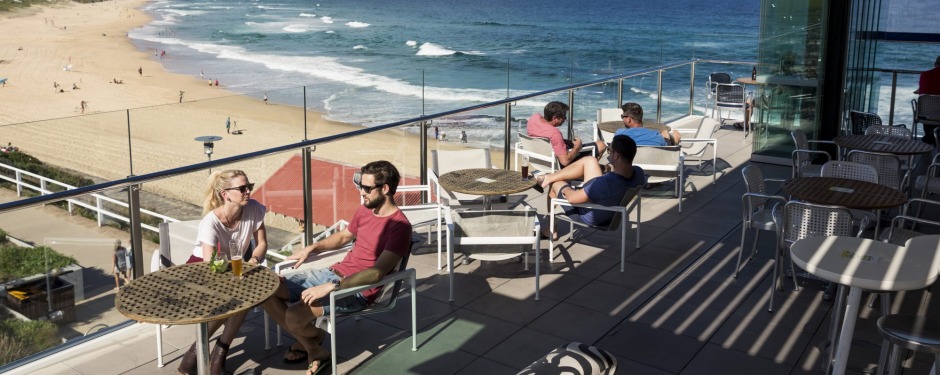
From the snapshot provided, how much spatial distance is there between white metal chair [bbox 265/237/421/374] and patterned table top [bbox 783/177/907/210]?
2.56 m

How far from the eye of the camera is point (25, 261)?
438 cm

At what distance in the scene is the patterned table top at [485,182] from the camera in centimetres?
574

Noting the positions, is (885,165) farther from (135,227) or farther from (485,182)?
(135,227)

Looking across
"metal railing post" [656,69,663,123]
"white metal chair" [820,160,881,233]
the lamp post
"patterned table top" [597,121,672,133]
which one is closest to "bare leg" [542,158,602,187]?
"white metal chair" [820,160,881,233]

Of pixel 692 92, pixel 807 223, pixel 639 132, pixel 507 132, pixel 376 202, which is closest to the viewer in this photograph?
pixel 376 202

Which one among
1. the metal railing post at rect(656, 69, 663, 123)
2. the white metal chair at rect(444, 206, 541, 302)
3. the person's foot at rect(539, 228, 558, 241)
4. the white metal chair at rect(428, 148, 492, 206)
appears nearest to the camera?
the white metal chair at rect(444, 206, 541, 302)

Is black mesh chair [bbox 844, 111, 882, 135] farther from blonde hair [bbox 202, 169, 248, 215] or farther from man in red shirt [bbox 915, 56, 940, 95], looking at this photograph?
blonde hair [bbox 202, 169, 248, 215]

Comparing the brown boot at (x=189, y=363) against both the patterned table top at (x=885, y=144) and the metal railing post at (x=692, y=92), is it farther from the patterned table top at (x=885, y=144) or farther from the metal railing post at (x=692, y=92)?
the metal railing post at (x=692, y=92)

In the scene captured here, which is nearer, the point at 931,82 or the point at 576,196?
the point at 576,196

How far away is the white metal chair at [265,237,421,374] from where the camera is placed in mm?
4000

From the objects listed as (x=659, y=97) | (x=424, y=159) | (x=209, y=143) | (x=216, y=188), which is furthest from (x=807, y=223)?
(x=209, y=143)

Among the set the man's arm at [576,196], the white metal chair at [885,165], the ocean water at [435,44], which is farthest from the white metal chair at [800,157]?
the ocean water at [435,44]

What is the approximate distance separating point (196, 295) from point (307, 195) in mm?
2304

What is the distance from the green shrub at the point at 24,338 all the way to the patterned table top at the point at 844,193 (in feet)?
14.3
